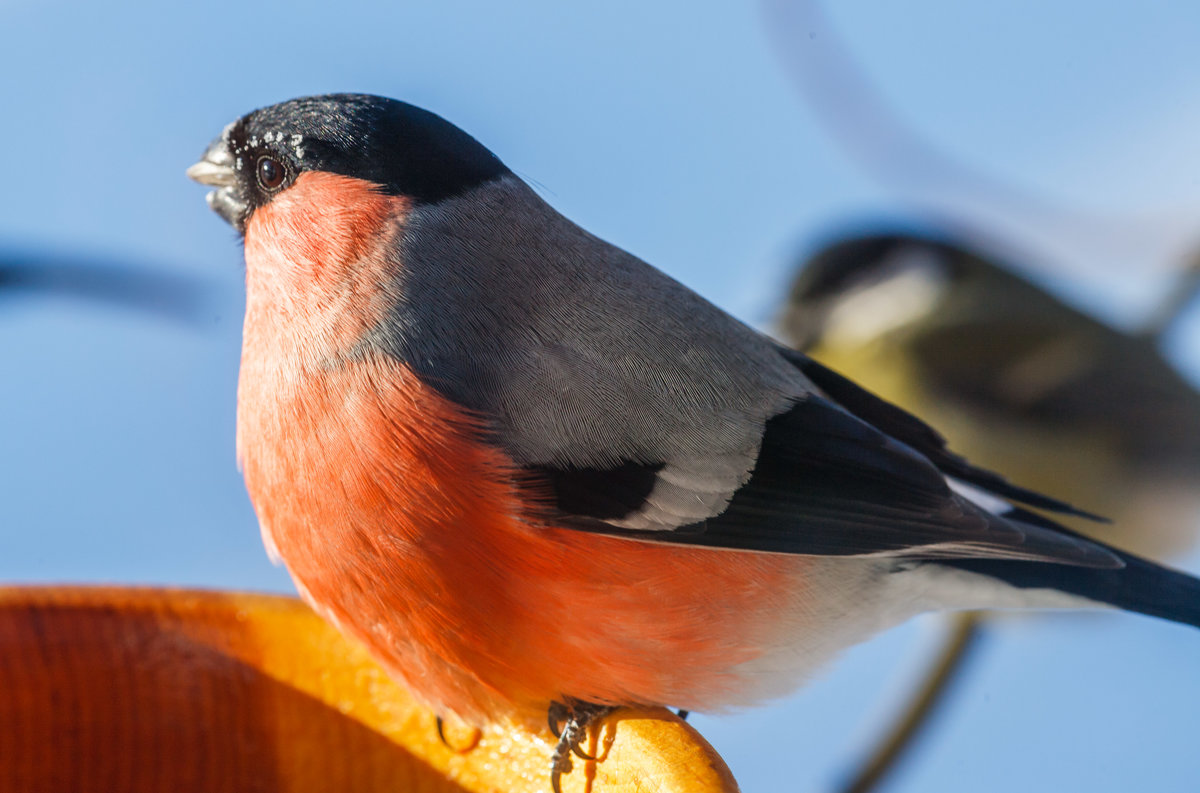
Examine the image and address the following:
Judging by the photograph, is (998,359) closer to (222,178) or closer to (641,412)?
(641,412)

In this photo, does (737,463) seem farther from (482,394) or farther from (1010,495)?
(1010,495)

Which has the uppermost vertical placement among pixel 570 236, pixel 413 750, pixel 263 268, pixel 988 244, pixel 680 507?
pixel 988 244

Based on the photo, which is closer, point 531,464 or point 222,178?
point 531,464

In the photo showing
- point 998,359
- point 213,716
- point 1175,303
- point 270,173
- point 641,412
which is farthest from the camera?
point 1175,303

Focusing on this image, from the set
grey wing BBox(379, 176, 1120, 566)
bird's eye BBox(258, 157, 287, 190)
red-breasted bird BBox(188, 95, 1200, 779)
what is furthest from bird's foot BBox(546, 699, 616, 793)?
bird's eye BBox(258, 157, 287, 190)

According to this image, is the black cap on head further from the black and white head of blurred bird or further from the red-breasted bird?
the black and white head of blurred bird

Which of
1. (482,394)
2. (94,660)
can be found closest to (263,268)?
(482,394)

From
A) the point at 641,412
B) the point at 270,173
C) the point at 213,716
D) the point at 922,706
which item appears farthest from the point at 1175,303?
→ the point at 213,716
